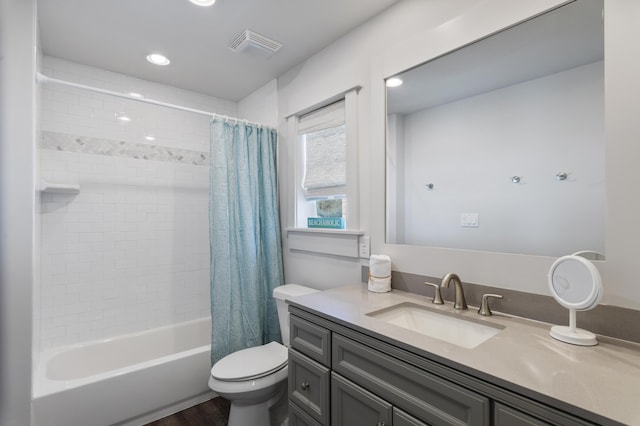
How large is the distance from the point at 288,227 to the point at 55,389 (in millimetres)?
1654

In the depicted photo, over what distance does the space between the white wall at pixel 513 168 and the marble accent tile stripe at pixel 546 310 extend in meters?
0.18

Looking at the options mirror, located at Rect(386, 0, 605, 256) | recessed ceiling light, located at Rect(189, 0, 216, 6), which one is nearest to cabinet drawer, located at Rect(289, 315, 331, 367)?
mirror, located at Rect(386, 0, 605, 256)

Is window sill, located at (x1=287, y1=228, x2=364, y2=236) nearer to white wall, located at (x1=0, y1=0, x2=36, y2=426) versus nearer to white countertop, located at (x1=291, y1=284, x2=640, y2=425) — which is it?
white countertop, located at (x1=291, y1=284, x2=640, y2=425)

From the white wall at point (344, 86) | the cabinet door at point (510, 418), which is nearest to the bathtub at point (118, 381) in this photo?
the white wall at point (344, 86)

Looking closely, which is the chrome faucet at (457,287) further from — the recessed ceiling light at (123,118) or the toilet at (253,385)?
the recessed ceiling light at (123,118)

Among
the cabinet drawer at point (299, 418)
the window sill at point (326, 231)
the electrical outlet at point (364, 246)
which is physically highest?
the window sill at point (326, 231)

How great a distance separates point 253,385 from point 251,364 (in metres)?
0.15

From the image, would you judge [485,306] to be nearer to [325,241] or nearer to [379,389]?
[379,389]

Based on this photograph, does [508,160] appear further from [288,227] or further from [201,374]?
[201,374]

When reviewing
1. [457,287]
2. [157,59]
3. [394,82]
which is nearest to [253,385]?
[457,287]

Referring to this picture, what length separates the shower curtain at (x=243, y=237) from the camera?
2156 mm

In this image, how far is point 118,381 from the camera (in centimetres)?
180

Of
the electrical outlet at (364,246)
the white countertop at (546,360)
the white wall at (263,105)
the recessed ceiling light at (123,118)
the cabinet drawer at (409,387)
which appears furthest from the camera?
the white wall at (263,105)

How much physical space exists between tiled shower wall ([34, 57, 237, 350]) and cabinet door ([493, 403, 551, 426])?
8.42 feet
